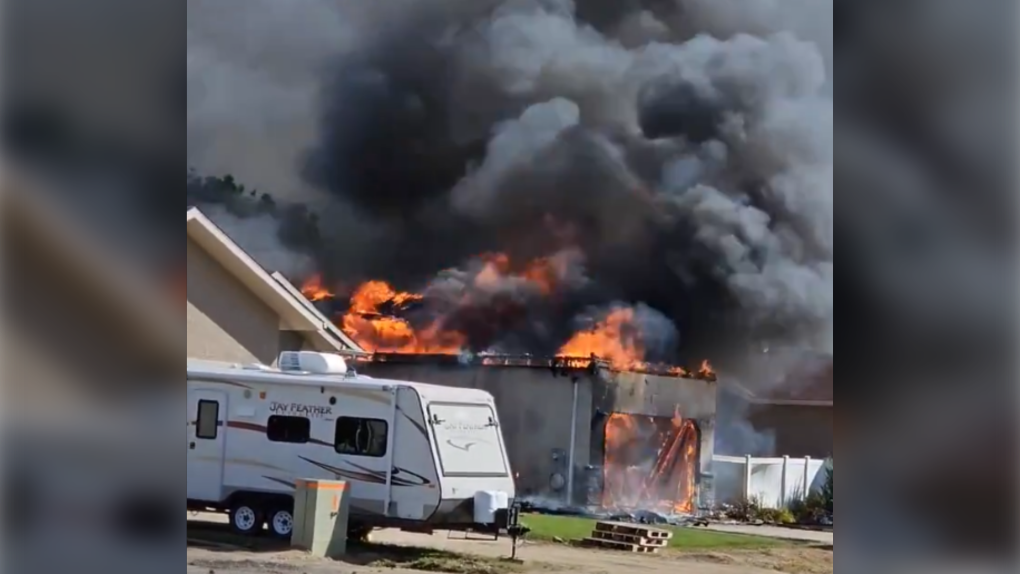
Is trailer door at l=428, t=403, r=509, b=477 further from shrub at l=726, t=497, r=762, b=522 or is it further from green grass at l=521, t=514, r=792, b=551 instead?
shrub at l=726, t=497, r=762, b=522

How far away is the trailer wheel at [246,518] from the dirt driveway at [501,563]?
8 cm

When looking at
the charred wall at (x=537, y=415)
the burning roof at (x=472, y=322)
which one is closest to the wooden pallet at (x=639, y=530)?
the charred wall at (x=537, y=415)

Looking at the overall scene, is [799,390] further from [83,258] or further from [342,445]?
[83,258]

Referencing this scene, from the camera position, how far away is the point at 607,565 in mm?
4352

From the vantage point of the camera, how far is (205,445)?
4.75 metres

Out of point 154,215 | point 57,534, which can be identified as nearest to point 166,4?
point 154,215

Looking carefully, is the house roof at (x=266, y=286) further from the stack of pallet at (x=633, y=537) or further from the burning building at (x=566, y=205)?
the stack of pallet at (x=633, y=537)

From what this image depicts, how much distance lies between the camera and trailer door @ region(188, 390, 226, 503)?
4.75 meters

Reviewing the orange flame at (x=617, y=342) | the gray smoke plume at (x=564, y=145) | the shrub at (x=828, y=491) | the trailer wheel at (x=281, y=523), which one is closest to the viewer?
the shrub at (x=828, y=491)

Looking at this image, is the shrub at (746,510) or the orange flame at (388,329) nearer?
the shrub at (746,510)

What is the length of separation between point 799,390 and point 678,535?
677 mm

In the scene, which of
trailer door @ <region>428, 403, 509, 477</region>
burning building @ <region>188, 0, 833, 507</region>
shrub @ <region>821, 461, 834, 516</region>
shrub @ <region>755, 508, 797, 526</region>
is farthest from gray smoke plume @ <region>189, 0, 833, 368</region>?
shrub @ <region>755, 508, 797, 526</region>

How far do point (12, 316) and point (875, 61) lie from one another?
128 inches

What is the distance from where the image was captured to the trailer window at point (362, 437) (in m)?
4.56
